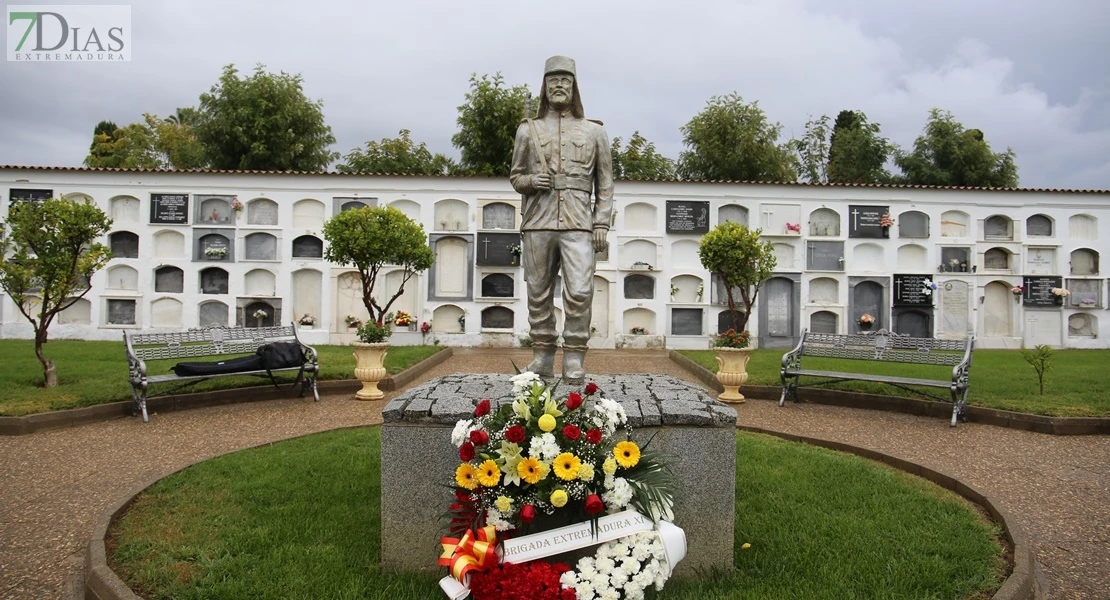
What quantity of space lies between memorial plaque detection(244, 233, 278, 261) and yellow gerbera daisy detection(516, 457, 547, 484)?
54.5ft

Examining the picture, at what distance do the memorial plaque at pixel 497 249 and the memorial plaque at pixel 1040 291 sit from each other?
14312mm

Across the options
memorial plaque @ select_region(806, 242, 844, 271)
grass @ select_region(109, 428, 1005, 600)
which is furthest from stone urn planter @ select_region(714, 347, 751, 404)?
memorial plaque @ select_region(806, 242, 844, 271)

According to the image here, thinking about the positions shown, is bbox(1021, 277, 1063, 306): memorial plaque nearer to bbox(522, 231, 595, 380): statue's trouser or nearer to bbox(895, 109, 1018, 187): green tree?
bbox(895, 109, 1018, 187): green tree

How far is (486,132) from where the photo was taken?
24.4 metres

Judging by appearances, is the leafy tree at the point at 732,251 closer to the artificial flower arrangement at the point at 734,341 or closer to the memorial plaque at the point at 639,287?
the artificial flower arrangement at the point at 734,341

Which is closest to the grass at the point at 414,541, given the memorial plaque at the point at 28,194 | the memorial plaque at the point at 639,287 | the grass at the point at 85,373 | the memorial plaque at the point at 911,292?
the grass at the point at 85,373

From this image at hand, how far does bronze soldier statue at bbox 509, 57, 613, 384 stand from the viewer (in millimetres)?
4305

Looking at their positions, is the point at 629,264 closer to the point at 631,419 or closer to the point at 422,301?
the point at 422,301

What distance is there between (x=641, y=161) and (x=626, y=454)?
25951mm

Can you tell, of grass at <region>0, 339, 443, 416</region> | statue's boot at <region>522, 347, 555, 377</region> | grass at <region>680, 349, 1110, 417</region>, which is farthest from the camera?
grass at <region>680, 349, 1110, 417</region>

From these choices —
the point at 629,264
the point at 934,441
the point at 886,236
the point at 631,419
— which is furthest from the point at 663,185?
the point at 631,419

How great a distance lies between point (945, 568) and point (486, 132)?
75.4 feet

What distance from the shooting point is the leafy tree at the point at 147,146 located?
27.4m

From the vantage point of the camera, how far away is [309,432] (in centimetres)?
683
